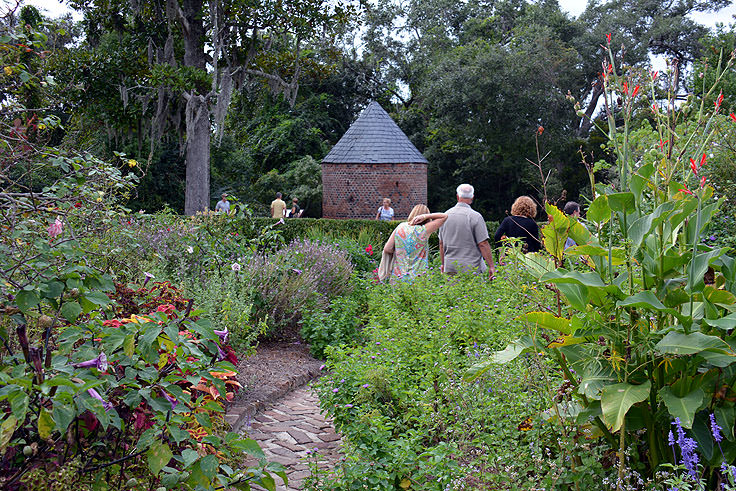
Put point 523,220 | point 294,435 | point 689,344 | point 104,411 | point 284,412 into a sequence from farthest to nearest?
point 523,220 → point 284,412 → point 294,435 → point 689,344 → point 104,411

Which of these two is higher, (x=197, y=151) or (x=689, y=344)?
(x=197, y=151)

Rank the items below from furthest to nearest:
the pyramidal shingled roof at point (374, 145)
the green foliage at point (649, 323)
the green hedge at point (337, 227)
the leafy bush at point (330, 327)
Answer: the pyramidal shingled roof at point (374, 145) → the green hedge at point (337, 227) → the leafy bush at point (330, 327) → the green foliage at point (649, 323)

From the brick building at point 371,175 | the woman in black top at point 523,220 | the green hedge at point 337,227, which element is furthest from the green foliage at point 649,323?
the brick building at point 371,175

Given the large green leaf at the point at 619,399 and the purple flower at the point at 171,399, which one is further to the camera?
the large green leaf at the point at 619,399

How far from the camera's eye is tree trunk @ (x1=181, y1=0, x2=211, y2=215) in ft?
55.3

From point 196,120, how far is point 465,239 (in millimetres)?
12412

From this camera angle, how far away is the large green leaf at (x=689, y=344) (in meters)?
1.99

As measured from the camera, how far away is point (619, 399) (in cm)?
211

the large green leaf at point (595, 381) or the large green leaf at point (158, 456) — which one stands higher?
the large green leaf at point (595, 381)

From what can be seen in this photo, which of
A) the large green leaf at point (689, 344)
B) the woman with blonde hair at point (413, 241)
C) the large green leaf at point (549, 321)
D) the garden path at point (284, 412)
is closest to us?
the large green leaf at point (689, 344)

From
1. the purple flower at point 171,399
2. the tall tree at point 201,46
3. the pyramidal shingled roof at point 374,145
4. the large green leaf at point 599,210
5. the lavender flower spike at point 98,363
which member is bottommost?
the purple flower at point 171,399

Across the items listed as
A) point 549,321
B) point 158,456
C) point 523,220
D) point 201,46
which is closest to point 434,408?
point 549,321

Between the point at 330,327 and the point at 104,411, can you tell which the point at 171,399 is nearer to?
the point at 104,411

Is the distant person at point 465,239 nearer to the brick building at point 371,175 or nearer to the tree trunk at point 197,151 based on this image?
the tree trunk at point 197,151
